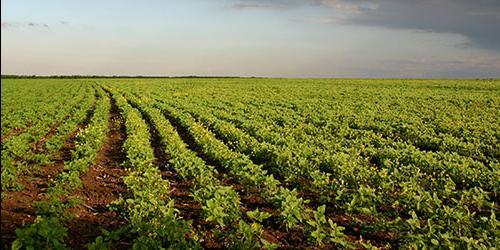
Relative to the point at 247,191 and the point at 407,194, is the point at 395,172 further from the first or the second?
the point at 247,191

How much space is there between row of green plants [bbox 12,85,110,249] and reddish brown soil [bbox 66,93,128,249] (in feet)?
0.55

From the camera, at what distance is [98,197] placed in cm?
899

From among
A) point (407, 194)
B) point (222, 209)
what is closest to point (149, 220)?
point (222, 209)

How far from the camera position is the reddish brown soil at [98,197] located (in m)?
7.04

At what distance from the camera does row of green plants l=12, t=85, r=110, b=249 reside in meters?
5.45

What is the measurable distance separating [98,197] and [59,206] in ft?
5.85

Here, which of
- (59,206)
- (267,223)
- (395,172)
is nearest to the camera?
(59,206)

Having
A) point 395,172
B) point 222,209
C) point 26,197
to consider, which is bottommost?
point 26,197

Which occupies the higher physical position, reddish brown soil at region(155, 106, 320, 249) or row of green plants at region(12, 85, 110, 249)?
row of green plants at region(12, 85, 110, 249)

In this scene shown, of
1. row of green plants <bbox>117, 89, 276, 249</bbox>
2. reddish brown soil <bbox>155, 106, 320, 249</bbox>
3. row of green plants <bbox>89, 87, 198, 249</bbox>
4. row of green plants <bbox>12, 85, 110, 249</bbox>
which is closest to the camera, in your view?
row of green plants <bbox>12, 85, 110, 249</bbox>

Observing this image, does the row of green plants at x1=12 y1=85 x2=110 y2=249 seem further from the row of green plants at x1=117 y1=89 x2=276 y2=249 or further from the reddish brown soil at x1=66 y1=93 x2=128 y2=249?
the row of green plants at x1=117 y1=89 x2=276 y2=249

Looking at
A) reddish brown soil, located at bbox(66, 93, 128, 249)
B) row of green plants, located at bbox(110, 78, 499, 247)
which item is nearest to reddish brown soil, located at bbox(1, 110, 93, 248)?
reddish brown soil, located at bbox(66, 93, 128, 249)

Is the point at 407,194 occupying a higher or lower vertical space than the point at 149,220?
higher

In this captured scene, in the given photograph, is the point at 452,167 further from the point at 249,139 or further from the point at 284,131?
the point at 284,131
